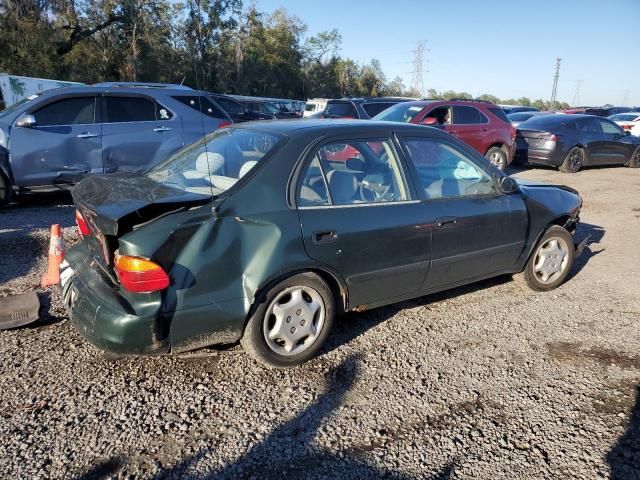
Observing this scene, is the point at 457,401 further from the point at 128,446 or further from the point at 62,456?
the point at 62,456

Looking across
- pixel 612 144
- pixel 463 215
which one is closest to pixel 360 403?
pixel 463 215

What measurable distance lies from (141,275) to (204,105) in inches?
249

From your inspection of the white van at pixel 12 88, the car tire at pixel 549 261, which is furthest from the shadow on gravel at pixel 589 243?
the white van at pixel 12 88

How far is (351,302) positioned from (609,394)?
1700 millimetres

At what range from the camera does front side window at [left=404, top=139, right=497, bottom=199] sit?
12.3 feet

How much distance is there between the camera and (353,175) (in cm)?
344

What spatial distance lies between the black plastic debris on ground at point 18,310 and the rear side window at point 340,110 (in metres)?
9.53

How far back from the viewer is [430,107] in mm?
10375

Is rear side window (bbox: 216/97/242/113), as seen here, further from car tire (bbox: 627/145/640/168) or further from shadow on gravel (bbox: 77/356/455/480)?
shadow on gravel (bbox: 77/356/455/480)

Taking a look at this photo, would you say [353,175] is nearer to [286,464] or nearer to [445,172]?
[445,172]

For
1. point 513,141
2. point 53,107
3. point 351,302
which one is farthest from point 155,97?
point 513,141

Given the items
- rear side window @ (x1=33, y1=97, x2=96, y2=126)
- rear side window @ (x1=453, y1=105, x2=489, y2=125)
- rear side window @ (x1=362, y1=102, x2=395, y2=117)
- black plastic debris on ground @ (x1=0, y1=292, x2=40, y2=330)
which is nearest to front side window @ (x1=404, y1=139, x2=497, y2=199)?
black plastic debris on ground @ (x1=0, y1=292, x2=40, y2=330)

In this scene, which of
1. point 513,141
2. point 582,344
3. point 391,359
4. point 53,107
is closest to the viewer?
point 391,359

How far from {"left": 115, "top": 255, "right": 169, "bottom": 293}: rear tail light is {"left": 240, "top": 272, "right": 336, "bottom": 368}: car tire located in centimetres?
60
